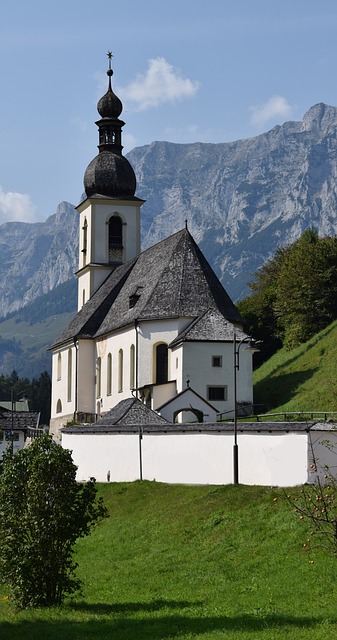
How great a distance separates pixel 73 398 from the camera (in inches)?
3002

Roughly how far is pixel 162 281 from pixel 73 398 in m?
14.5

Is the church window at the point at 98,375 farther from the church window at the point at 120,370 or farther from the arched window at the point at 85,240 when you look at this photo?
the arched window at the point at 85,240

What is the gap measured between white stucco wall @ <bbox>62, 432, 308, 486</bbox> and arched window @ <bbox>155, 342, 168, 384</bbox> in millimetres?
15509

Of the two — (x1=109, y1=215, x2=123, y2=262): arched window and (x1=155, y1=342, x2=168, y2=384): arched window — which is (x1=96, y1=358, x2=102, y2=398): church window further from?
(x1=109, y1=215, x2=123, y2=262): arched window

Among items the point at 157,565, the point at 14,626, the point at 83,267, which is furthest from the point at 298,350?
the point at 14,626

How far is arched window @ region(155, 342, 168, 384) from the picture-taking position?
6272 cm

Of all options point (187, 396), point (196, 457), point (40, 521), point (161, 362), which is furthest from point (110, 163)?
point (40, 521)

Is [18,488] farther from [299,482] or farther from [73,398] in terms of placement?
[73,398]

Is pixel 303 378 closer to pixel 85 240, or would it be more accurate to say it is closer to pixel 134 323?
pixel 134 323

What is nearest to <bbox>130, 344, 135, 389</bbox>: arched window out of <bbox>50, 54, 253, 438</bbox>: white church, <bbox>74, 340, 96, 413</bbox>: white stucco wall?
<bbox>50, 54, 253, 438</bbox>: white church

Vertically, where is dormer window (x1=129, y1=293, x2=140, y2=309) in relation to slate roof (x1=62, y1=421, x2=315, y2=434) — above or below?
above

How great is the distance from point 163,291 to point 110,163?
19.7 m

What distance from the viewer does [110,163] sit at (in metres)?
81.3

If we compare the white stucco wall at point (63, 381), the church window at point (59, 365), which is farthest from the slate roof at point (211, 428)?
the church window at point (59, 365)
